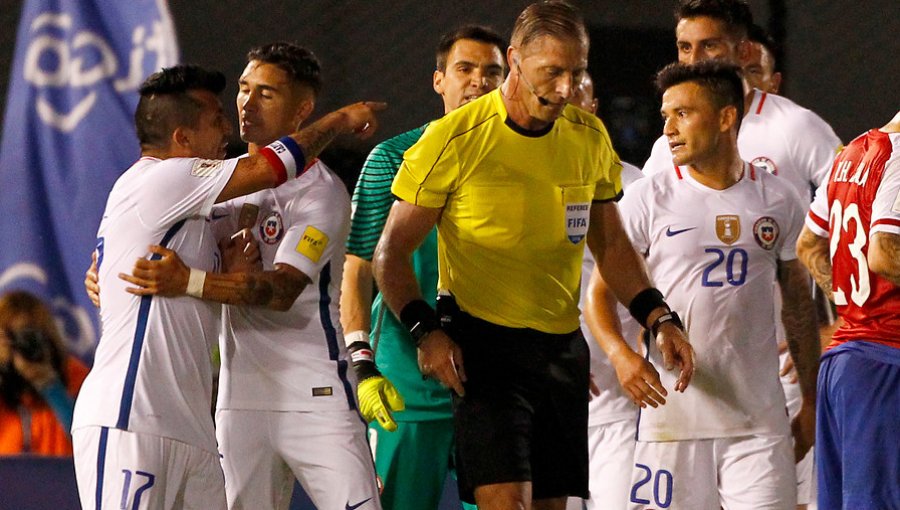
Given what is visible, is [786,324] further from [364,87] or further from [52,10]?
[52,10]

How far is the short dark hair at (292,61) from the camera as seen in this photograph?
4156mm

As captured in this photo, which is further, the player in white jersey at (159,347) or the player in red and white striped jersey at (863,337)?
the player in red and white striped jersey at (863,337)

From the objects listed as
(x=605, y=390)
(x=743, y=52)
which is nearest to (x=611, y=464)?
(x=605, y=390)

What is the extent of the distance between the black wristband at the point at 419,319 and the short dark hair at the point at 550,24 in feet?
2.30

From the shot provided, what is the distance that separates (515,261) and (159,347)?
3.03ft

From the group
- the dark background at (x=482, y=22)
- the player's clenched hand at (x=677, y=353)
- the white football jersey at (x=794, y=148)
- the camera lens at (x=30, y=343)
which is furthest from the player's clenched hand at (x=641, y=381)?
the camera lens at (x=30, y=343)

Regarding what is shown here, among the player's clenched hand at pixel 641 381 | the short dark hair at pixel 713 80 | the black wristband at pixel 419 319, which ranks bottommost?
the player's clenched hand at pixel 641 381

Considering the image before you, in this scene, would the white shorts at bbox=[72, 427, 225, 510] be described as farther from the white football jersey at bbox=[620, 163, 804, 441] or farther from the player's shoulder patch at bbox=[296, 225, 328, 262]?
the white football jersey at bbox=[620, 163, 804, 441]

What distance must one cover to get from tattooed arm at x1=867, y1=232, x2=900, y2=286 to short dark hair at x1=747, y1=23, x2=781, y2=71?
5.97ft

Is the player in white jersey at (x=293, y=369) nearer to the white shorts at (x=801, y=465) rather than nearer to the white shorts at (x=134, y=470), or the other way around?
the white shorts at (x=134, y=470)

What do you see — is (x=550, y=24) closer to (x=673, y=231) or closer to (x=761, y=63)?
(x=673, y=231)

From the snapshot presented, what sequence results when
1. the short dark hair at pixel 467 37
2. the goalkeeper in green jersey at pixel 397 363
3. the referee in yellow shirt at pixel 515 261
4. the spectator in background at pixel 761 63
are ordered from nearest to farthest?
the referee in yellow shirt at pixel 515 261 < the goalkeeper in green jersey at pixel 397 363 < the short dark hair at pixel 467 37 < the spectator in background at pixel 761 63

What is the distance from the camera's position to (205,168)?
145 inches

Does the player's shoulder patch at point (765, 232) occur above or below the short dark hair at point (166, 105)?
below
